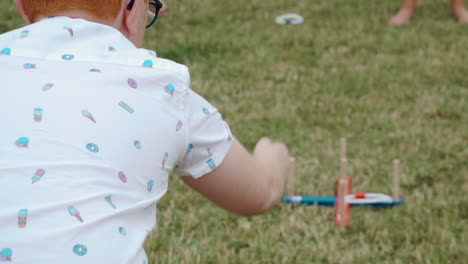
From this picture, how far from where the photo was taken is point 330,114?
4125 millimetres

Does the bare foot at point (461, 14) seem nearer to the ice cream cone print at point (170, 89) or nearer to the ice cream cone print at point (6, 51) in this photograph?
the ice cream cone print at point (170, 89)

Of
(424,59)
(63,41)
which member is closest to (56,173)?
(63,41)

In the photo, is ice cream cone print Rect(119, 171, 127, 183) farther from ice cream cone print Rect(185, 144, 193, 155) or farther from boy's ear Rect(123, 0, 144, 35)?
boy's ear Rect(123, 0, 144, 35)

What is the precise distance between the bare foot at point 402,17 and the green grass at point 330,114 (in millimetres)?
97

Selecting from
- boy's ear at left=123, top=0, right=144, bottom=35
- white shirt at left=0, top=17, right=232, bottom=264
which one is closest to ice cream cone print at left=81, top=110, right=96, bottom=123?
white shirt at left=0, top=17, right=232, bottom=264

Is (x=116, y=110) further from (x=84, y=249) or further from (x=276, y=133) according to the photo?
(x=276, y=133)

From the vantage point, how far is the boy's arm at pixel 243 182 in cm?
143

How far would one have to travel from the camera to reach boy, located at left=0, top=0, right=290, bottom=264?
1.16m

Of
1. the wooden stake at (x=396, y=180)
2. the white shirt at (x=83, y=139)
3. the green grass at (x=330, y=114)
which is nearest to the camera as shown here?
the white shirt at (x=83, y=139)

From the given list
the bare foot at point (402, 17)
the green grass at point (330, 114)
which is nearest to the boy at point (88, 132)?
the green grass at point (330, 114)

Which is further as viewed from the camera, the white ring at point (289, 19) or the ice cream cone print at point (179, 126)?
the white ring at point (289, 19)

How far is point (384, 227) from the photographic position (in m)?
2.96

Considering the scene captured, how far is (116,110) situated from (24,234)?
0.79 ft

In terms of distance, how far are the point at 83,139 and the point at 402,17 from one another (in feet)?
16.7
